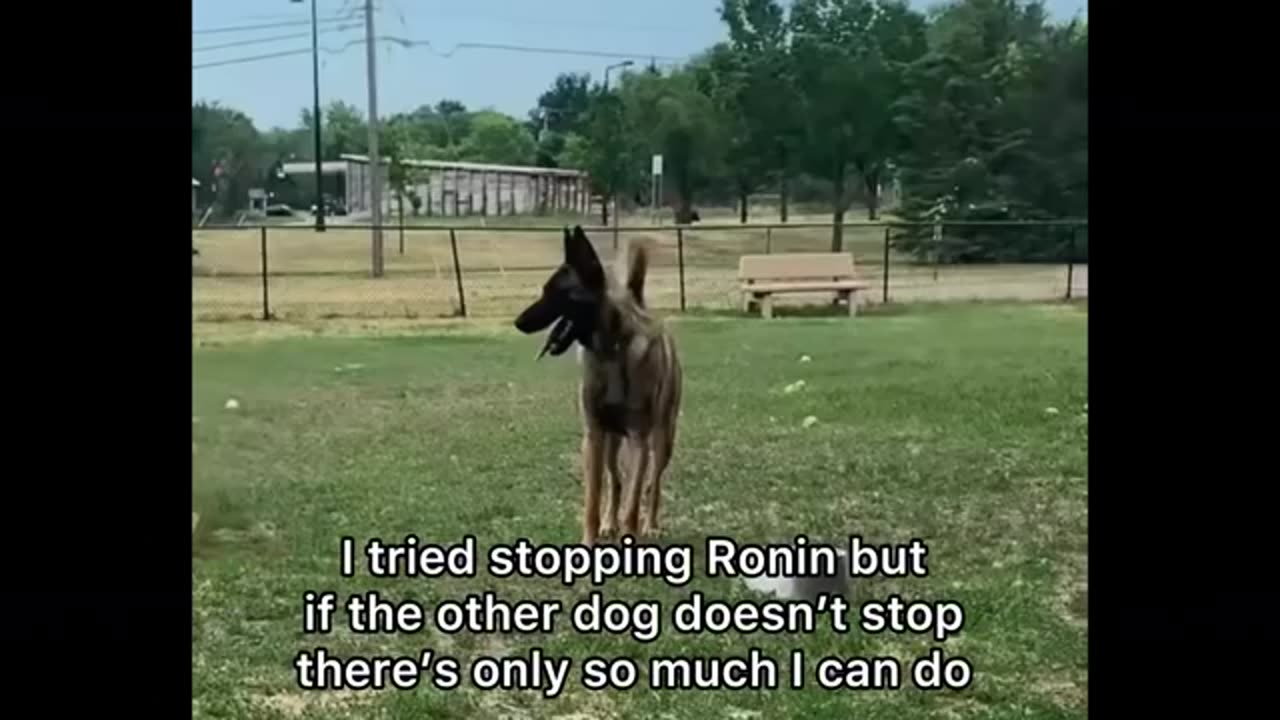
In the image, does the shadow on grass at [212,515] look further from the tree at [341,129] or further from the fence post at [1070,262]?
the fence post at [1070,262]

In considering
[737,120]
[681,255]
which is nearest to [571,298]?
[681,255]

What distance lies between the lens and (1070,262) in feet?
7.79

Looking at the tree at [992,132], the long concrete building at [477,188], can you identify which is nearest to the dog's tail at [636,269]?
the long concrete building at [477,188]

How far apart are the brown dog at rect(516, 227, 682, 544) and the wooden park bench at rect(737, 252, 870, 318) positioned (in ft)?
0.73

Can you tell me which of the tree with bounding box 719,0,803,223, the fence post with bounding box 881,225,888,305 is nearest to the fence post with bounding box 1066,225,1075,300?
the fence post with bounding box 881,225,888,305

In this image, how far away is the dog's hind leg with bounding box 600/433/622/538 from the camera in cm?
237

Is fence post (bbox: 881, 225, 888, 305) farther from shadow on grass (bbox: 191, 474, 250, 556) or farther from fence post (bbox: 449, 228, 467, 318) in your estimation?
shadow on grass (bbox: 191, 474, 250, 556)
